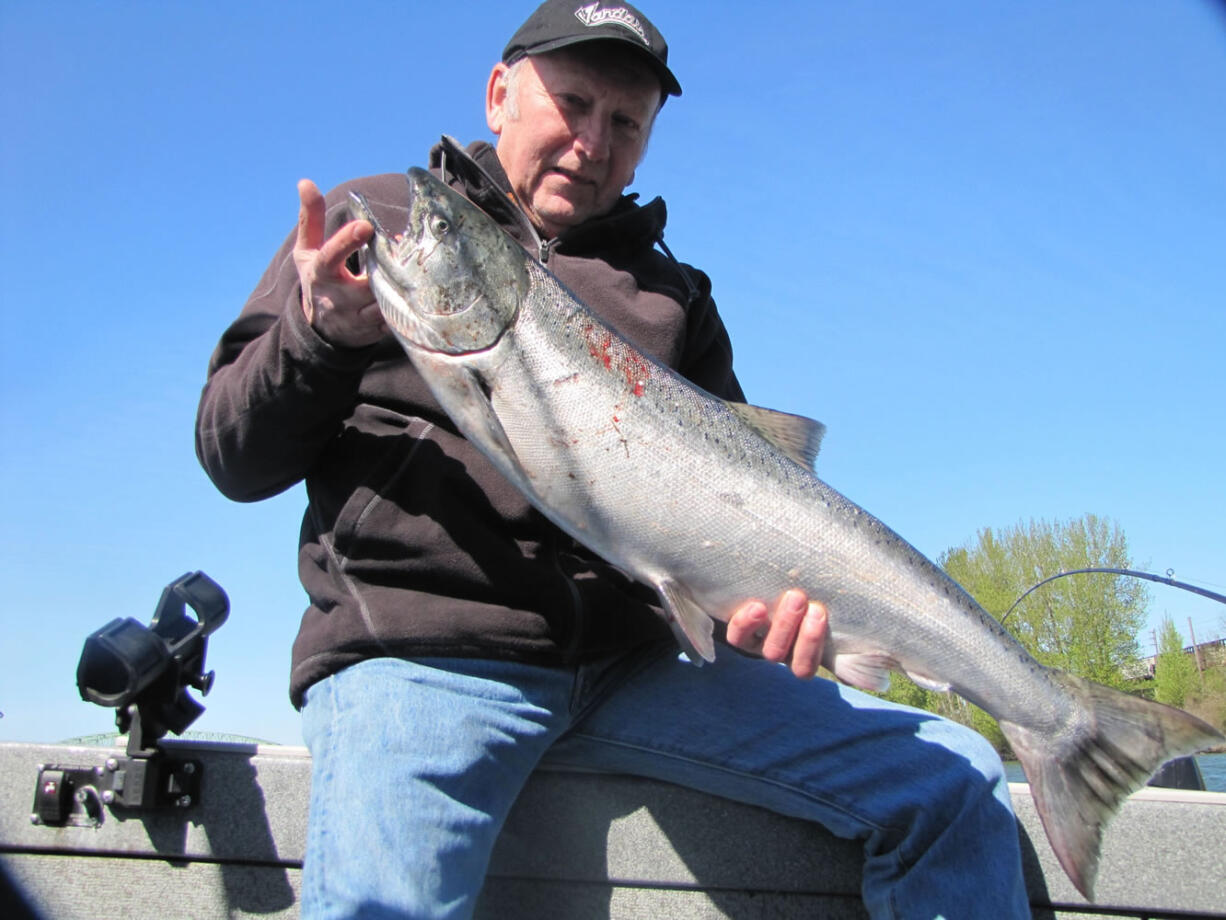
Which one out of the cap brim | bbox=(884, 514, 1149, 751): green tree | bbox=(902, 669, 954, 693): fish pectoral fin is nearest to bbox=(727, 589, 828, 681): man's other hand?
bbox=(902, 669, 954, 693): fish pectoral fin

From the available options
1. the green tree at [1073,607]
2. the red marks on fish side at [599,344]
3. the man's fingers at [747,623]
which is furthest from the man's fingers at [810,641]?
the green tree at [1073,607]

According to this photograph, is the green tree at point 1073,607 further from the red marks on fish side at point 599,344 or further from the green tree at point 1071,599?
the red marks on fish side at point 599,344

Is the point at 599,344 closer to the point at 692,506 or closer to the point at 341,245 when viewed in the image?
the point at 692,506

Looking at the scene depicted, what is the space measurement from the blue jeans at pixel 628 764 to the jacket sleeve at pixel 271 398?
0.66 m

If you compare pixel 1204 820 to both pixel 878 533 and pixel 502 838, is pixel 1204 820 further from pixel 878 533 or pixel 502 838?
pixel 502 838

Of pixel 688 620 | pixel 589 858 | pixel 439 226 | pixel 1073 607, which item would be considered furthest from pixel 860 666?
pixel 1073 607

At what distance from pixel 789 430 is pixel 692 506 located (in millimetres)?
586

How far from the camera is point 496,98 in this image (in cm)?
353

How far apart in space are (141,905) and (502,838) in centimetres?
128

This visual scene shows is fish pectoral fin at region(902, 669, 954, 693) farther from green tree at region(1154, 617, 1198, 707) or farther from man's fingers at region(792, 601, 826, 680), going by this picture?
green tree at region(1154, 617, 1198, 707)

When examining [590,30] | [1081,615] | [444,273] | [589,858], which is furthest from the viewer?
[1081,615]

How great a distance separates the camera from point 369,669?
246cm

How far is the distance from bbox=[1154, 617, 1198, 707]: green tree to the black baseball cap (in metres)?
55.7

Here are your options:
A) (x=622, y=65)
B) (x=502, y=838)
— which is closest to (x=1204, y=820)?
(x=502, y=838)
